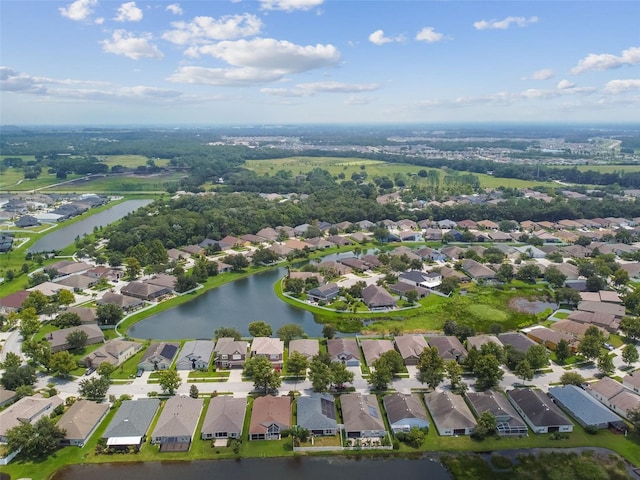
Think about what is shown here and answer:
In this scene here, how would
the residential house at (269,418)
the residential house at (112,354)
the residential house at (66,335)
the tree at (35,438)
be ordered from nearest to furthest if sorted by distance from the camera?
the tree at (35,438), the residential house at (269,418), the residential house at (112,354), the residential house at (66,335)

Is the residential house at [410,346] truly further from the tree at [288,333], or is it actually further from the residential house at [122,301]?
the residential house at [122,301]

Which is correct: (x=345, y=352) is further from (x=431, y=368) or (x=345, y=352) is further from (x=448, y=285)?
(x=448, y=285)

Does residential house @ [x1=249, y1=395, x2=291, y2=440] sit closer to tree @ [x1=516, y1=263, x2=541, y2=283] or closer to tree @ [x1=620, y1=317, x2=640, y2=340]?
tree @ [x1=620, y1=317, x2=640, y2=340]

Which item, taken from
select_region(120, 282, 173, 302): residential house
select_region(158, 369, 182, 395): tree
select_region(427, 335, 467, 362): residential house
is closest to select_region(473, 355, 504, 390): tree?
select_region(427, 335, 467, 362): residential house

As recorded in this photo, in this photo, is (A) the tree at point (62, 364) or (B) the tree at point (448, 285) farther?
(B) the tree at point (448, 285)

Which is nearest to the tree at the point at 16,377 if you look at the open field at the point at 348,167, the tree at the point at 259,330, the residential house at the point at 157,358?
the residential house at the point at 157,358

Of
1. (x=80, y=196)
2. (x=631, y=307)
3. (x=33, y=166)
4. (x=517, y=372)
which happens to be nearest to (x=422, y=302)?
(x=517, y=372)

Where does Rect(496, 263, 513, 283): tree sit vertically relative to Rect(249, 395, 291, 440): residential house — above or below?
above
